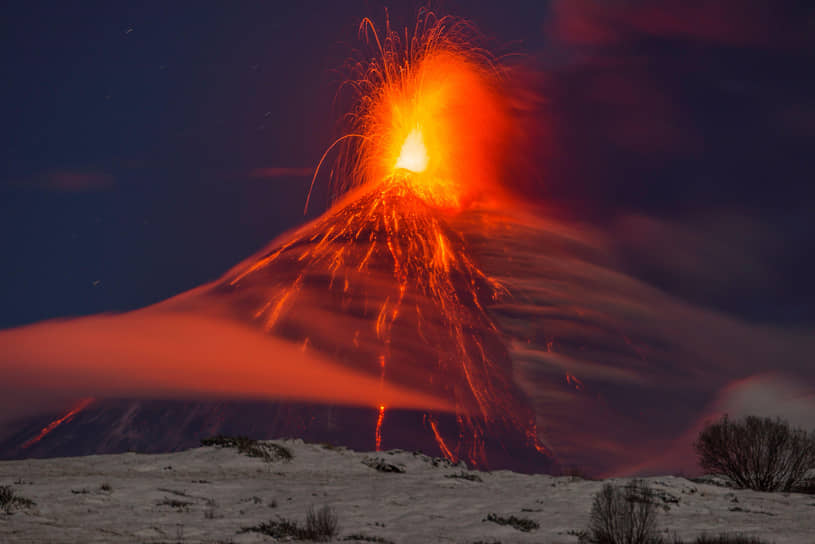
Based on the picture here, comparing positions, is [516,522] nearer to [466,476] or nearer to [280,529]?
[280,529]

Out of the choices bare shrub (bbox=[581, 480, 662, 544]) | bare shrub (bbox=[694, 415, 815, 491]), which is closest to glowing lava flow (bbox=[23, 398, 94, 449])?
bare shrub (bbox=[694, 415, 815, 491])

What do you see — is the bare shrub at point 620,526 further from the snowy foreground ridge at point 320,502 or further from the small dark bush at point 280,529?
the small dark bush at point 280,529

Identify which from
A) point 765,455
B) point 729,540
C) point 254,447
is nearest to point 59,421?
point 254,447

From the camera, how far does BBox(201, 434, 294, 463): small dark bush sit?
37194 mm

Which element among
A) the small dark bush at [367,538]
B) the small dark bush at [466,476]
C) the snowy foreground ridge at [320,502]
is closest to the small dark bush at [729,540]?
the snowy foreground ridge at [320,502]

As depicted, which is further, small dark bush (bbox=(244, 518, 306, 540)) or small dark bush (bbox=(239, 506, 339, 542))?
small dark bush (bbox=(244, 518, 306, 540))

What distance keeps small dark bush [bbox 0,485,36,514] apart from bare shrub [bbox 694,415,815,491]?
106ft

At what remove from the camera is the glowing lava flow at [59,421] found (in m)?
178

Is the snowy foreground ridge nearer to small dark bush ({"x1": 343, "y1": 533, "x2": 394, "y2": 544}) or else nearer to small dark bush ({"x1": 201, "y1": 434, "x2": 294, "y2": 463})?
small dark bush ({"x1": 343, "y1": 533, "x2": 394, "y2": 544})

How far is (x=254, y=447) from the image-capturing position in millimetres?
37906

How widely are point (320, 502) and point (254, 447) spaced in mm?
13613

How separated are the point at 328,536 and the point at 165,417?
15466cm

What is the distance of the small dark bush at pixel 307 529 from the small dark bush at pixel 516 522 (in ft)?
16.3

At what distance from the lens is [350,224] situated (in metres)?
195
